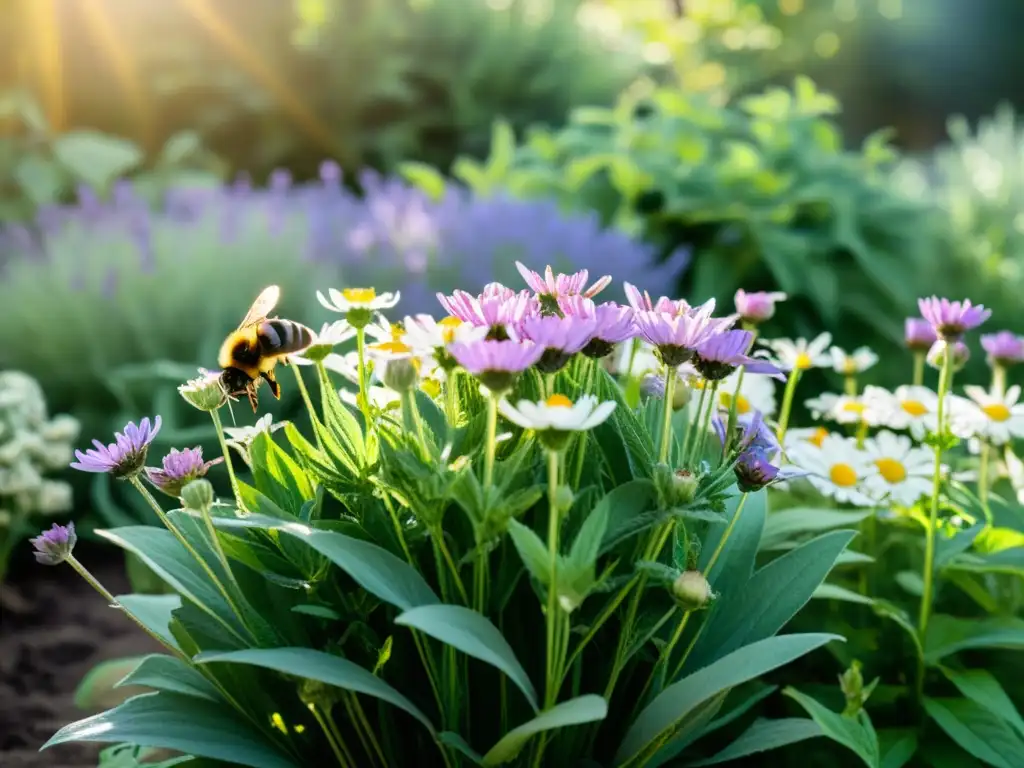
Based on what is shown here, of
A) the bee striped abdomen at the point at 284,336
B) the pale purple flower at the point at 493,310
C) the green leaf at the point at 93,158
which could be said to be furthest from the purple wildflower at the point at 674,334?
the green leaf at the point at 93,158

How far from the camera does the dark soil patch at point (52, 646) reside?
1800 mm

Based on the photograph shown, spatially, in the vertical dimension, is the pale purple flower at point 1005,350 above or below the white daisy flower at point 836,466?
above

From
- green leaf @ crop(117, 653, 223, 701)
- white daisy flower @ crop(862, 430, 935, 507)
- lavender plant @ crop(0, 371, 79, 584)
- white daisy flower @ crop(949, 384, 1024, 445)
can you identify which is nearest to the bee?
green leaf @ crop(117, 653, 223, 701)

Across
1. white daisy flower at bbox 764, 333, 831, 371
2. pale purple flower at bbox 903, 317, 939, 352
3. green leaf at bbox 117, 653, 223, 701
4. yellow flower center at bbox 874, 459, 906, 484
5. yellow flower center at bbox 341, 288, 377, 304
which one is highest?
pale purple flower at bbox 903, 317, 939, 352

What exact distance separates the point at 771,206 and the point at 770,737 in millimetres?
2678

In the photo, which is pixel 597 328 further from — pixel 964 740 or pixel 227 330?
pixel 227 330

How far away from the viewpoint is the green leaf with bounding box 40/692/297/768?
3.79 feet

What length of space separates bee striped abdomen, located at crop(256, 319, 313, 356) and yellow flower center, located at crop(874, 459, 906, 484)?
3.18ft

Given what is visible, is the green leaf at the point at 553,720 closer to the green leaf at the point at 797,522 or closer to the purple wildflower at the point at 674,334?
the purple wildflower at the point at 674,334

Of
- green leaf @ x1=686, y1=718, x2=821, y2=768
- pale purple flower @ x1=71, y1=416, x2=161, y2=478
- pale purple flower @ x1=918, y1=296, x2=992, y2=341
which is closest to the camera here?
pale purple flower @ x1=71, y1=416, x2=161, y2=478

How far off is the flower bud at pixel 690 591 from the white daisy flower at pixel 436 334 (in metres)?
0.33

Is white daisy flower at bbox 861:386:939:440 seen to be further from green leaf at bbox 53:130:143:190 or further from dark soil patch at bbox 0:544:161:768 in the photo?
green leaf at bbox 53:130:143:190

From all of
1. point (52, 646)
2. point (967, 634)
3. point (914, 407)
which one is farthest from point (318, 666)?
point (52, 646)

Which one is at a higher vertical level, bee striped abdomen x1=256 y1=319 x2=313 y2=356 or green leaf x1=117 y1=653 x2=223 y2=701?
bee striped abdomen x1=256 y1=319 x2=313 y2=356
